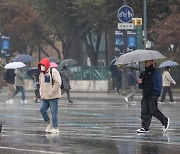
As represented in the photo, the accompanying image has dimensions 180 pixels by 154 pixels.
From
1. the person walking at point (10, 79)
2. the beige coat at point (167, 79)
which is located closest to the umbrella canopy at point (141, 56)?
the beige coat at point (167, 79)

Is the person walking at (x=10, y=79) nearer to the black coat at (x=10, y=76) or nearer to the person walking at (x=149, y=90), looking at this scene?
the black coat at (x=10, y=76)

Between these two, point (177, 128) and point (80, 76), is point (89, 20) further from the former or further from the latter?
point (177, 128)

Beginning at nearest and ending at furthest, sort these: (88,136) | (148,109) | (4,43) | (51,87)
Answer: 1. (88,136)
2. (51,87)
3. (148,109)
4. (4,43)

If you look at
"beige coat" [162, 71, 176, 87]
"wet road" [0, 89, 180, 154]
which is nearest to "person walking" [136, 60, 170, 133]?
"wet road" [0, 89, 180, 154]

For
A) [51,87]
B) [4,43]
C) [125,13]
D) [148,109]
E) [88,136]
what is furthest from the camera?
[4,43]

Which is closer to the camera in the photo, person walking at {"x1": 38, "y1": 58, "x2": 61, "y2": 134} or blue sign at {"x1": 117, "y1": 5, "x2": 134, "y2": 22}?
person walking at {"x1": 38, "y1": 58, "x2": 61, "y2": 134}

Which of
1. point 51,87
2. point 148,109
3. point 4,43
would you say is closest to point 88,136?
point 51,87

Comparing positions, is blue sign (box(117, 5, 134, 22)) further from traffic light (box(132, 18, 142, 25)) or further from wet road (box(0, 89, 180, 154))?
wet road (box(0, 89, 180, 154))

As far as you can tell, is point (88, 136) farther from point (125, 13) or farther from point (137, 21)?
point (137, 21)

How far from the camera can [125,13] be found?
38.8 meters

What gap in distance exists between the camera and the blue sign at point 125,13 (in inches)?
1515

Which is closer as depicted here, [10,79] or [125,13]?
[10,79]

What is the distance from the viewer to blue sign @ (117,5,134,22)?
38.5 metres

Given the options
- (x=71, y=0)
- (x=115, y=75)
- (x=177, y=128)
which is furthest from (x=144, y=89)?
(x=71, y=0)
